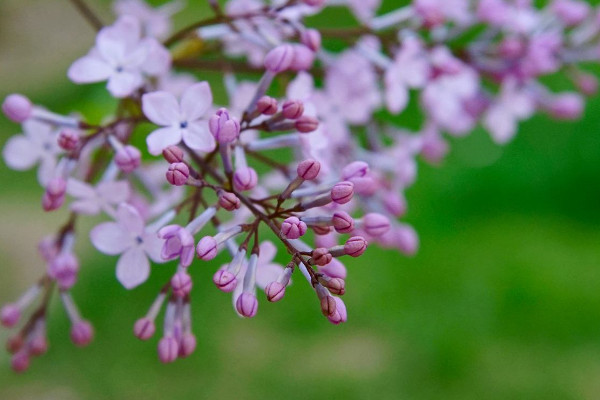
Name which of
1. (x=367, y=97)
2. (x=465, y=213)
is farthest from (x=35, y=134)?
(x=465, y=213)

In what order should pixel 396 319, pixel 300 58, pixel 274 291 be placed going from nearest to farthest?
pixel 274 291 < pixel 300 58 < pixel 396 319

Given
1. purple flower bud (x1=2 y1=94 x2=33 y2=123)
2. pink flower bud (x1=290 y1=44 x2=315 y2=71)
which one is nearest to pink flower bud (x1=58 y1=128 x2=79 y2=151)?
purple flower bud (x1=2 y1=94 x2=33 y2=123)

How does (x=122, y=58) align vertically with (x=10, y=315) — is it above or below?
above

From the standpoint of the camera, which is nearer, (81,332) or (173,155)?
(173,155)

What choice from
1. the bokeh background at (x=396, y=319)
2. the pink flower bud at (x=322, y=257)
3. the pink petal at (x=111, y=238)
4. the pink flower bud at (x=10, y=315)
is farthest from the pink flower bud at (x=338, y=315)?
the bokeh background at (x=396, y=319)

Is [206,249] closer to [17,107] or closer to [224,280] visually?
[224,280]

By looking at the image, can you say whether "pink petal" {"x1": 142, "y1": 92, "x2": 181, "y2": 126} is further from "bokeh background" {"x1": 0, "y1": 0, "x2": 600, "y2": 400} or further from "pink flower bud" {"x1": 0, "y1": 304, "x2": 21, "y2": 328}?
"bokeh background" {"x1": 0, "y1": 0, "x2": 600, "y2": 400}

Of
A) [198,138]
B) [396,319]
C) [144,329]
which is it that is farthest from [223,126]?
[396,319]

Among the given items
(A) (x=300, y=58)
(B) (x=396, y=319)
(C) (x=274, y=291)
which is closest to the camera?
(C) (x=274, y=291)
